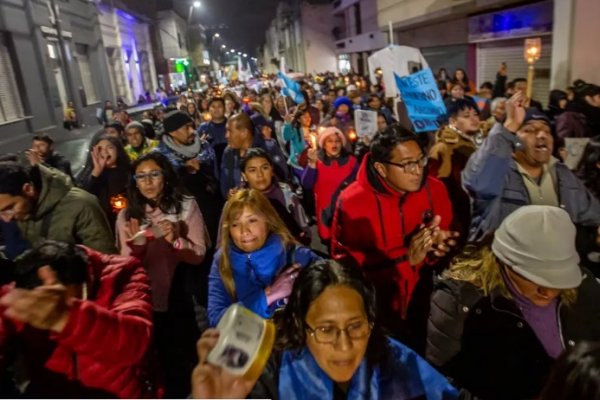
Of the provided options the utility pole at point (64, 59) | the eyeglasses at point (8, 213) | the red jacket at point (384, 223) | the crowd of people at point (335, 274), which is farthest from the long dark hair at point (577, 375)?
the utility pole at point (64, 59)

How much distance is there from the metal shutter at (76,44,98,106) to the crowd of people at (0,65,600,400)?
23545mm

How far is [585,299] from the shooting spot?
2.02 meters

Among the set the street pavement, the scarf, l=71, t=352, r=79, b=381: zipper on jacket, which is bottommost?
the street pavement

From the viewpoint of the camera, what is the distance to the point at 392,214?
2959 mm

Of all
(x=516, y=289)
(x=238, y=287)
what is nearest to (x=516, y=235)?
(x=516, y=289)

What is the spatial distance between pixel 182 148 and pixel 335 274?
12.1 ft

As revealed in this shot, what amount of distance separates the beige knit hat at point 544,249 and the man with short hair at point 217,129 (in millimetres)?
5179

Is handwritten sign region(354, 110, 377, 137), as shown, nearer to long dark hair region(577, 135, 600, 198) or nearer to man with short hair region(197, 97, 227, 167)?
man with short hair region(197, 97, 227, 167)

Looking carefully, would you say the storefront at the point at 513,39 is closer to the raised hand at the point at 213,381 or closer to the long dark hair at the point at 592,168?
the long dark hair at the point at 592,168

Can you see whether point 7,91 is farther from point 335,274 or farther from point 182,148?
point 335,274

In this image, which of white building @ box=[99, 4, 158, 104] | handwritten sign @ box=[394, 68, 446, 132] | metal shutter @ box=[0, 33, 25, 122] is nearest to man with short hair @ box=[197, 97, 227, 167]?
handwritten sign @ box=[394, 68, 446, 132]

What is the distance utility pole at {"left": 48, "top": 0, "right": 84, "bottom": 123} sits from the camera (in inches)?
786

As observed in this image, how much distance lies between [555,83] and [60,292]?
A: 39.5ft

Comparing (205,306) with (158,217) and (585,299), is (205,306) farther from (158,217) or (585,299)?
(585,299)
